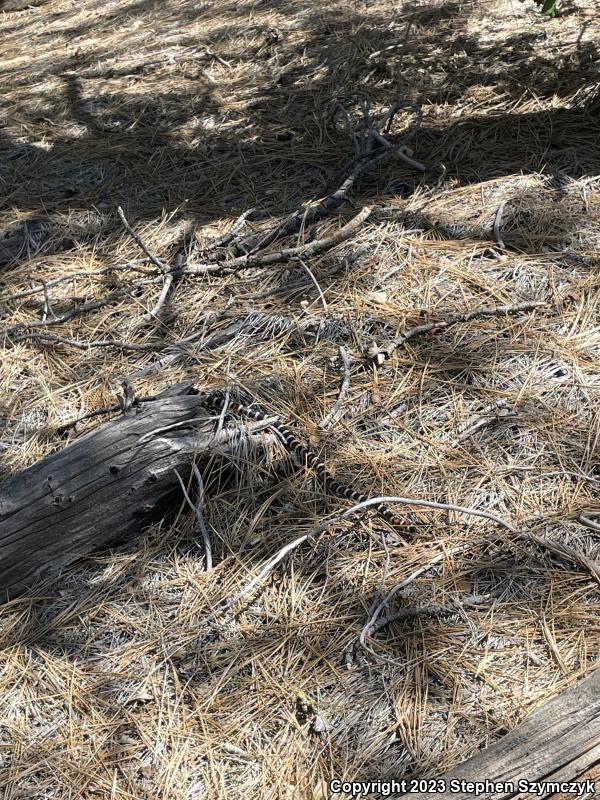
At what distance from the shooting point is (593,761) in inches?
53.7

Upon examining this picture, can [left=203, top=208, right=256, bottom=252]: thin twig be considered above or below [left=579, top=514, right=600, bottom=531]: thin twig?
above

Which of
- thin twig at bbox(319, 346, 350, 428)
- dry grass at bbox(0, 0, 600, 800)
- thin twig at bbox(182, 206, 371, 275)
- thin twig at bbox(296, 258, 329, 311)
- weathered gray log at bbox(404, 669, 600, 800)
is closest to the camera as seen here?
weathered gray log at bbox(404, 669, 600, 800)

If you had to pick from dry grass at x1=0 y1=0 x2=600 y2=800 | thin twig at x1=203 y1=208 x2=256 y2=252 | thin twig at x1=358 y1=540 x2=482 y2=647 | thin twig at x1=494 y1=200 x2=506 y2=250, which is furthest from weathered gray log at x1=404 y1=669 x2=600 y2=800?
thin twig at x1=203 y1=208 x2=256 y2=252

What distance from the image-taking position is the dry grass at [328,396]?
1711 millimetres

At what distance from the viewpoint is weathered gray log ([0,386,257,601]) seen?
6.75 feet

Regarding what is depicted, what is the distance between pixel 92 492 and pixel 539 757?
50.9 inches

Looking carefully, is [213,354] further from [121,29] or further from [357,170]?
[121,29]

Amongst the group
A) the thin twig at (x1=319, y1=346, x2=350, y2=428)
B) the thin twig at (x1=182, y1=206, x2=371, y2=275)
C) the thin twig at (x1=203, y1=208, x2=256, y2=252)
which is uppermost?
the thin twig at (x1=203, y1=208, x2=256, y2=252)

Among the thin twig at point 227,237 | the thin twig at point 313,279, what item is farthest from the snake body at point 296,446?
the thin twig at point 227,237

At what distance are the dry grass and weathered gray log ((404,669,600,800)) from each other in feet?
0.60

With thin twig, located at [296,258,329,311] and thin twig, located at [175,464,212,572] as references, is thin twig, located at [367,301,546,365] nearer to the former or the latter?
thin twig, located at [296,258,329,311]

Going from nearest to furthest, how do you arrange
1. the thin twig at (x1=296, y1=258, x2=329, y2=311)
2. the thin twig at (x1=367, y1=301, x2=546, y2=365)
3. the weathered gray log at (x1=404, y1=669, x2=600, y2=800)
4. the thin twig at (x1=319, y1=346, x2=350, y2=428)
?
the weathered gray log at (x1=404, y1=669, x2=600, y2=800) < the thin twig at (x1=319, y1=346, x2=350, y2=428) < the thin twig at (x1=367, y1=301, x2=546, y2=365) < the thin twig at (x1=296, y1=258, x2=329, y2=311)

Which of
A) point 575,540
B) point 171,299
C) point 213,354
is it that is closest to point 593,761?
point 575,540

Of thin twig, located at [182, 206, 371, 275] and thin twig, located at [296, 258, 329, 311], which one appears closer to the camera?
thin twig, located at [296, 258, 329, 311]
